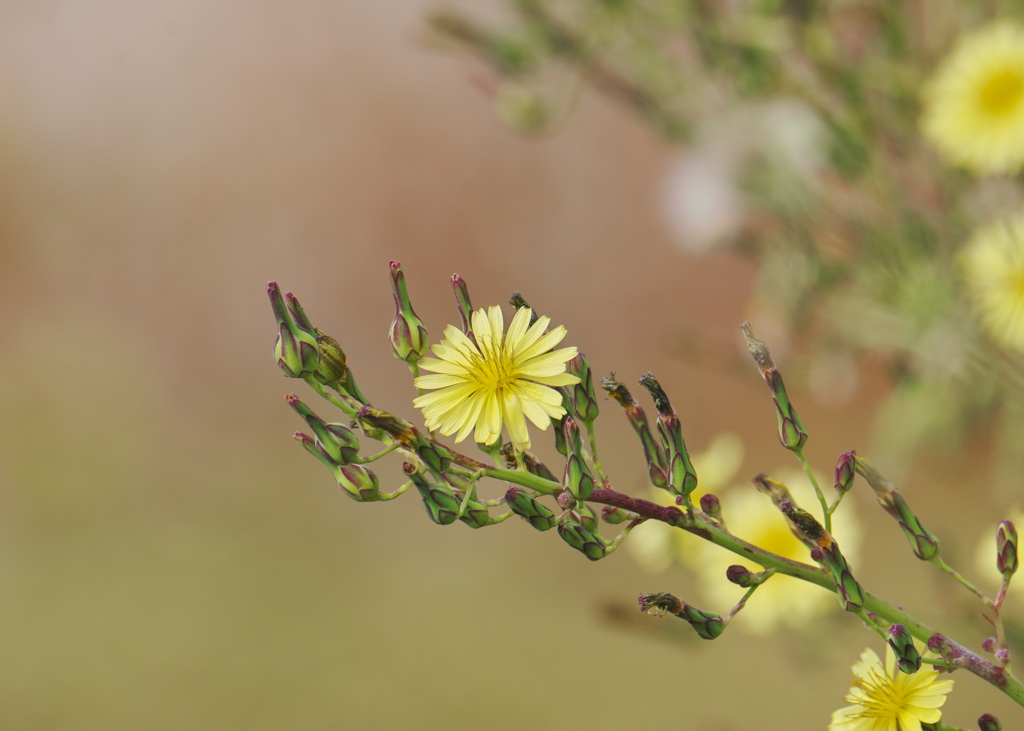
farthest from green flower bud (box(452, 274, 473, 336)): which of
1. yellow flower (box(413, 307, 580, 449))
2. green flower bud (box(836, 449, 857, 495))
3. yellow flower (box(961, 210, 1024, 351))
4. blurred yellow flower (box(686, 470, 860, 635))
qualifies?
yellow flower (box(961, 210, 1024, 351))

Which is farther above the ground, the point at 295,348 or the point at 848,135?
the point at 848,135

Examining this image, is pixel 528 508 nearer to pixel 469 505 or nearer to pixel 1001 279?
pixel 469 505

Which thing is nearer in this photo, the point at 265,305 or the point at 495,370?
the point at 495,370

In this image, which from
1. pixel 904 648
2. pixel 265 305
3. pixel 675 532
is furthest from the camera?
pixel 265 305

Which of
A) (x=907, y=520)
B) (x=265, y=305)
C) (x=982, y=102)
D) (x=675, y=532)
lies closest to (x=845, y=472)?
(x=907, y=520)

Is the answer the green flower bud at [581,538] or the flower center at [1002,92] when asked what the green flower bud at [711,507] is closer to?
the green flower bud at [581,538]

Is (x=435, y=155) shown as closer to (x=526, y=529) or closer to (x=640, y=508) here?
(x=526, y=529)

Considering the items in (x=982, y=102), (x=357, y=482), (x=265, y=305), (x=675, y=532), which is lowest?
(x=357, y=482)

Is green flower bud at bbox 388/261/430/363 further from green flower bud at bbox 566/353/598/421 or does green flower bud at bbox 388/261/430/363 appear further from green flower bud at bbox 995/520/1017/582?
green flower bud at bbox 995/520/1017/582
